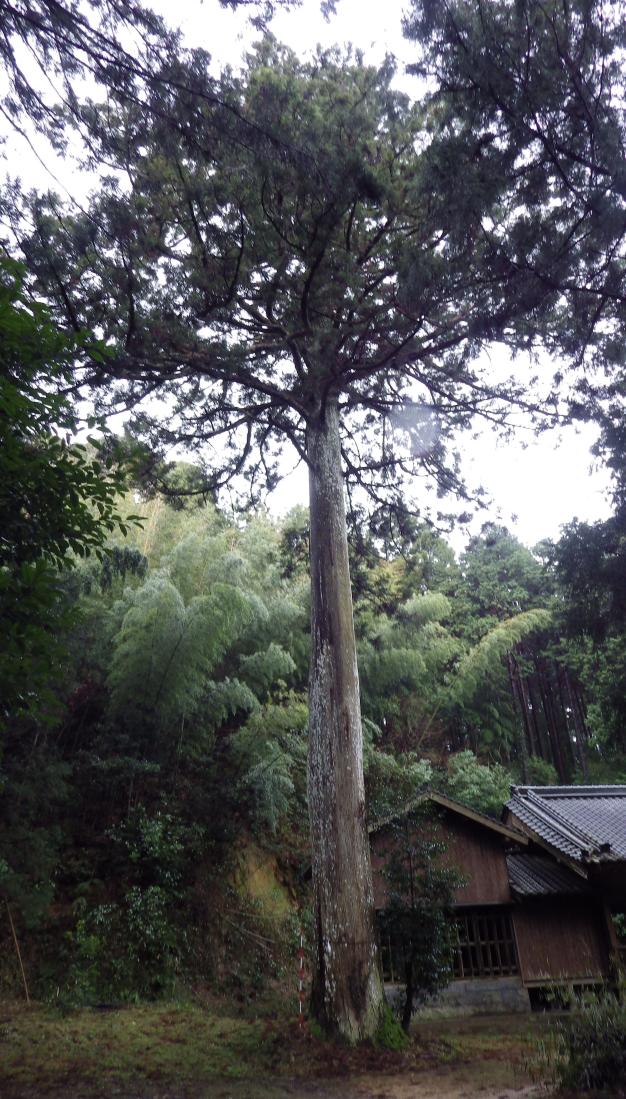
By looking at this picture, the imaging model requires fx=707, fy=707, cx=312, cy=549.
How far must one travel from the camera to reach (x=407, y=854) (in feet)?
23.3

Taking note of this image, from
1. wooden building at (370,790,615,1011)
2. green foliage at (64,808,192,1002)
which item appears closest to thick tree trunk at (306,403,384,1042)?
green foliage at (64,808,192,1002)

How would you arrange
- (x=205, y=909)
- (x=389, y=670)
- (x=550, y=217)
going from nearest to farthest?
(x=550, y=217), (x=205, y=909), (x=389, y=670)

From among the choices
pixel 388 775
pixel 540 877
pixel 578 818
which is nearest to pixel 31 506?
pixel 540 877

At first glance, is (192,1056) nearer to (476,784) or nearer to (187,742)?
(187,742)

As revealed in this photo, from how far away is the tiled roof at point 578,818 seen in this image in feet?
34.7

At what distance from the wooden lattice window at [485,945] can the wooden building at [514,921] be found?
0.5 inches

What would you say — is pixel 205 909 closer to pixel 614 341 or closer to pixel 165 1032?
pixel 165 1032

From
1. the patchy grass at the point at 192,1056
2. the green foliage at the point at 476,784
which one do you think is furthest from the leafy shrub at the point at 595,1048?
the green foliage at the point at 476,784

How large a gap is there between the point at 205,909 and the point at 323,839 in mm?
4862

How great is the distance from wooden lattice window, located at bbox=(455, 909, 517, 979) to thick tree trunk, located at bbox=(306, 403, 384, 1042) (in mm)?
5346

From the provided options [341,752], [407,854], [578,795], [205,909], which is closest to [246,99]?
[341,752]

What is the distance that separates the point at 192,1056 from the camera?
6.28 meters

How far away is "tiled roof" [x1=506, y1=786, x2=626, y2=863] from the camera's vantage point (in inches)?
417

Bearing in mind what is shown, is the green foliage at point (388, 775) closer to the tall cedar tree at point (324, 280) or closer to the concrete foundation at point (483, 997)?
the concrete foundation at point (483, 997)
